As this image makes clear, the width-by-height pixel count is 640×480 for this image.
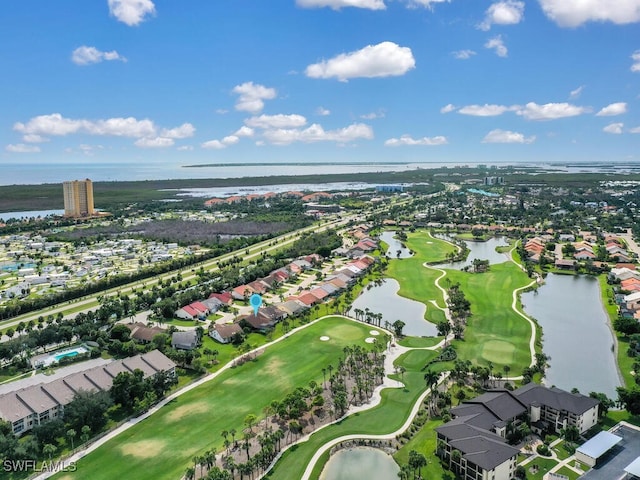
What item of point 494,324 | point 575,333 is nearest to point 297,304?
point 494,324

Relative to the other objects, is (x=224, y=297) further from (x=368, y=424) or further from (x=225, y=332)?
(x=368, y=424)

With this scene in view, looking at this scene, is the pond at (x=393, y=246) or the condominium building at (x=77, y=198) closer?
the pond at (x=393, y=246)

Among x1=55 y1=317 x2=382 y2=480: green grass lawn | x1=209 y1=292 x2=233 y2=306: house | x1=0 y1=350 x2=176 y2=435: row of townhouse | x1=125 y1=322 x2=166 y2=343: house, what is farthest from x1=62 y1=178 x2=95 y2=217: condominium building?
x1=55 y1=317 x2=382 y2=480: green grass lawn

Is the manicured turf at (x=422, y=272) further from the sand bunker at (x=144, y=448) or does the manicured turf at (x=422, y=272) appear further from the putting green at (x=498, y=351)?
the sand bunker at (x=144, y=448)

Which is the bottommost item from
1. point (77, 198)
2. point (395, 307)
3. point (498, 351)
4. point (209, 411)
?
point (209, 411)

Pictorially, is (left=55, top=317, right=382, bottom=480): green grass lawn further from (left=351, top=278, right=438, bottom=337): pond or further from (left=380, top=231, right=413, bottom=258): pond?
(left=380, top=231, right=413, bottom=258): pond

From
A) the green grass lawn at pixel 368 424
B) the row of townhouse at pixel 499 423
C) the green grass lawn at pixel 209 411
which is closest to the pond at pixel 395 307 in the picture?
the green grass lawn at pixel 209 411

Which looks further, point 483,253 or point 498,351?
point 483,253
